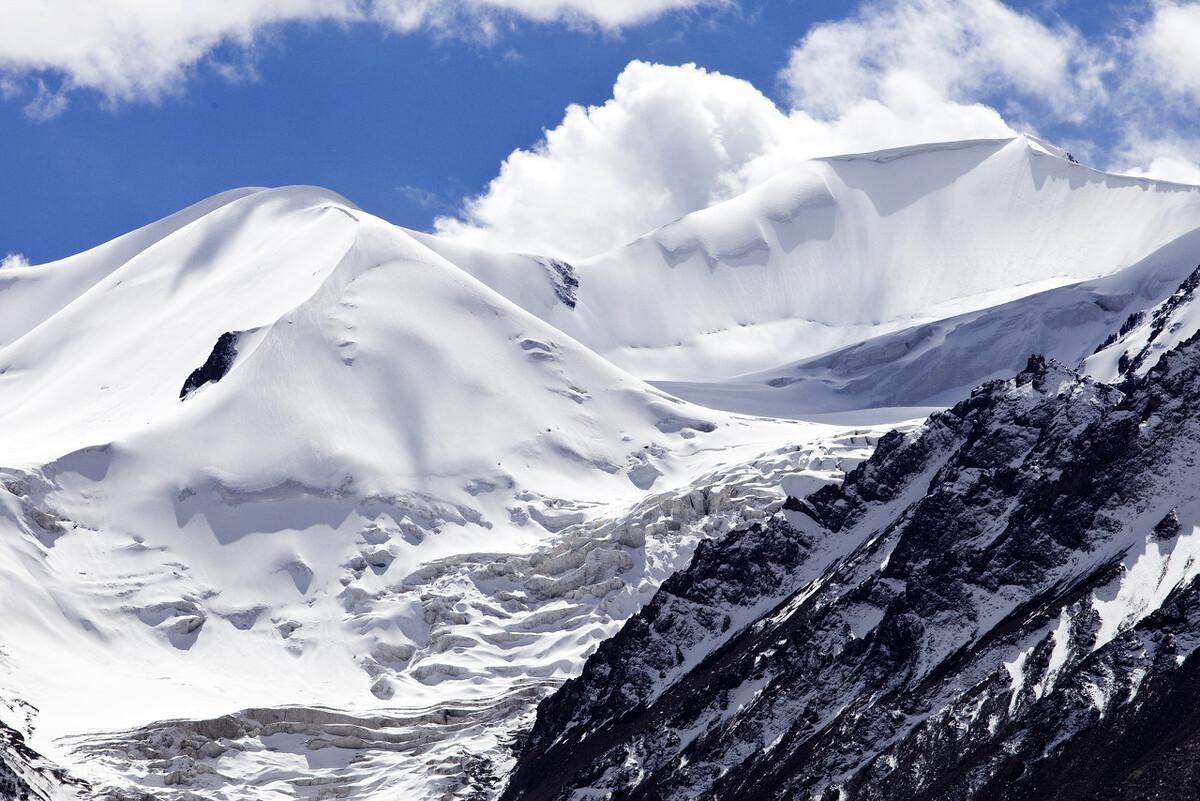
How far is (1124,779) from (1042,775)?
10.0 meters

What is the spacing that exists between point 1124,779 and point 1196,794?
28.6ft

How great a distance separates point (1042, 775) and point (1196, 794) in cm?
1869

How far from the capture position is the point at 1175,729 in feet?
635

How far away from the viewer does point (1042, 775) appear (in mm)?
199625

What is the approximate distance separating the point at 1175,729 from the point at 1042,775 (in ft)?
37.9

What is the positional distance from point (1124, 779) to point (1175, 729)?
6198 mm

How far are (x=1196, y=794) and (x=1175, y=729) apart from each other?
11373 mm

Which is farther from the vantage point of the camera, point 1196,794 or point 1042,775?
point 1042,775

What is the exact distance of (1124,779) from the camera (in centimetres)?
19075

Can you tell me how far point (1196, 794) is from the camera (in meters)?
183
